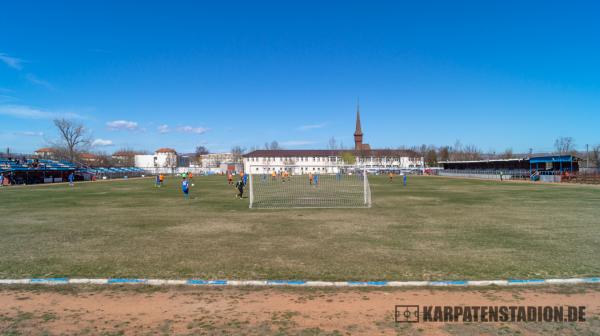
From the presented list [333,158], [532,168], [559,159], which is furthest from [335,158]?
[559,159]

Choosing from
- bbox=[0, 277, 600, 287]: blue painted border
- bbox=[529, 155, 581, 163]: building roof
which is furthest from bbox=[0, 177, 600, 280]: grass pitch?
bbox=[529, 155, 581, 163]: building roof

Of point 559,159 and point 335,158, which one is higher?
point 335,158

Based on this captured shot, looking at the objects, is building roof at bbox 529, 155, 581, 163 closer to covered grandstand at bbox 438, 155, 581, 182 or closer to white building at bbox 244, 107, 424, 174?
covered grandstand at bbox 438, 155, 581, 182

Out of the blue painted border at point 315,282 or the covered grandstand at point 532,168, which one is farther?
the covered grandstand at point 532,168

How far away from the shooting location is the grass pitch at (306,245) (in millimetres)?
7812

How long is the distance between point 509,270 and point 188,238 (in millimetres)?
9228

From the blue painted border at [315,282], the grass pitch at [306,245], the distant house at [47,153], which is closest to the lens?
the blue painted border at [315,282]

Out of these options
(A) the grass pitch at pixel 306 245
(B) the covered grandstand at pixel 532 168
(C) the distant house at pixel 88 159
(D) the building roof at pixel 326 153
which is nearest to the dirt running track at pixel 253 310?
(A) the grass pitch at pixel 306 245

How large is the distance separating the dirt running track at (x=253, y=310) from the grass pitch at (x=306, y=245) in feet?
3.08

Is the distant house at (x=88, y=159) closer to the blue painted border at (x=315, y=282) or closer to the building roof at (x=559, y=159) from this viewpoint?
the building roof at (x=559, y=159)

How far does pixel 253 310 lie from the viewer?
5.68 meters

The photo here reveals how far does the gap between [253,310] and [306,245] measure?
15.7 feet

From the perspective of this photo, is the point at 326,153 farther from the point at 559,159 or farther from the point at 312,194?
the point at 312,194

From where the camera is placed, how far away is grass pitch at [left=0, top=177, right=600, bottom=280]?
7812 millimetres
